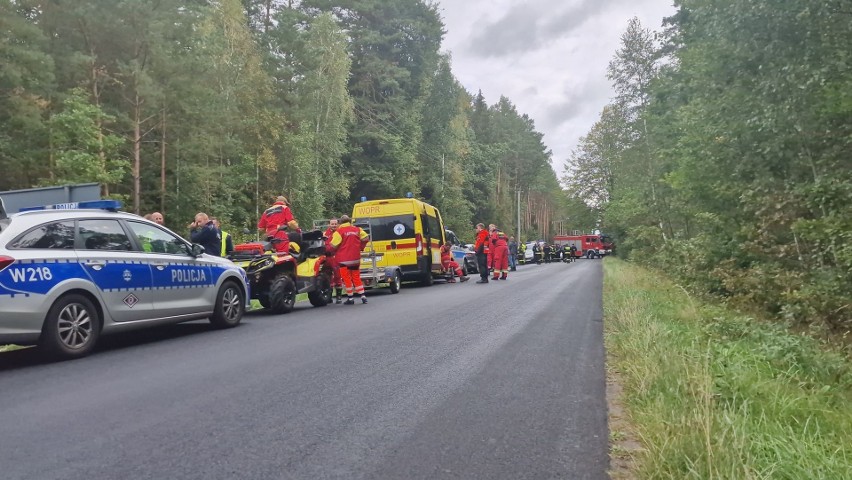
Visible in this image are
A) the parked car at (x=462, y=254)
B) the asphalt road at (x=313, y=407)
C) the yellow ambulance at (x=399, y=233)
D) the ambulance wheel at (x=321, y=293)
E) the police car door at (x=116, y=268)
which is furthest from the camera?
the parked car at (x=462, y=254)

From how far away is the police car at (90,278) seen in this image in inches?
242

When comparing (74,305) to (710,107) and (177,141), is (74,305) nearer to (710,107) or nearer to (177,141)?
(710,107)

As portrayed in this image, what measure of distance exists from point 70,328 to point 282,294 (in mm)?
4414

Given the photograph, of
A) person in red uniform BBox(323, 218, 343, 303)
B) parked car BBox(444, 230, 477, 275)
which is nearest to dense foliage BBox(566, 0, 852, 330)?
person in red uniform BBox(323, 218, 343, 303)

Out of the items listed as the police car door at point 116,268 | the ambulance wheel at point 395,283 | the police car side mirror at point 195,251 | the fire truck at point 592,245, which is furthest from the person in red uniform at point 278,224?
the fire truck at point 592,245

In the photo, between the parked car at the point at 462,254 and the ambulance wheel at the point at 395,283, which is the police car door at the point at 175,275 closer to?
the ambulance wheel at the point at 395,283

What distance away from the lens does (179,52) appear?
26016mm

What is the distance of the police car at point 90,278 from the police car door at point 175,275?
0.01 m

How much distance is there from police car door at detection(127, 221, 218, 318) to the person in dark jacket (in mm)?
2016

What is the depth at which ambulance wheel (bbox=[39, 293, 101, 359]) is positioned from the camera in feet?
20.9

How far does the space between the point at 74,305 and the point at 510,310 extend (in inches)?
285

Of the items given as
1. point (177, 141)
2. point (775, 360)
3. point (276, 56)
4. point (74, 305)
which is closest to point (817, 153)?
point (775, 360)

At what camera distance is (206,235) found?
35.3ft

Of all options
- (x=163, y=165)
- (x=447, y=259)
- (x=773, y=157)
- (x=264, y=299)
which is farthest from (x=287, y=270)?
(x=163, y=165)
